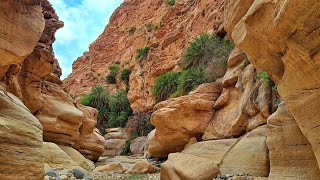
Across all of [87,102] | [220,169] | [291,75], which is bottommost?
[220,169]

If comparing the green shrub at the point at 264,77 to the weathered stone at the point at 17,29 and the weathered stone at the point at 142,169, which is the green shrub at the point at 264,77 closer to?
the weathered stone at the point at 142,169

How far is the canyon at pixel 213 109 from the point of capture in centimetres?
408

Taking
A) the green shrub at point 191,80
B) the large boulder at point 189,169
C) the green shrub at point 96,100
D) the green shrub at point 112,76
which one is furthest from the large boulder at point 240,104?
the green shrub at point 112,76

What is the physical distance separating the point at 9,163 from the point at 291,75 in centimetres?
447

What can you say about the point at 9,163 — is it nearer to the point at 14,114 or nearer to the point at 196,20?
the point at 14,114

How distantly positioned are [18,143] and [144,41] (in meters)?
28.4

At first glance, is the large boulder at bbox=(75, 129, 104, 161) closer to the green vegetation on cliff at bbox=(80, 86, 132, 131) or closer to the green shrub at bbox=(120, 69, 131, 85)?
the green vegetation on cliff at bbox=(80, 86, 132, 131)

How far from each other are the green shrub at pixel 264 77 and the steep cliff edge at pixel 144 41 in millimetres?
7916

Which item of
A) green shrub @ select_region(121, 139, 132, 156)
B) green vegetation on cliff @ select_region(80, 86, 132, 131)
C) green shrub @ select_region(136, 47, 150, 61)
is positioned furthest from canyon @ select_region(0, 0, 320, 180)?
green shrub @ select_region(136, 47, 150, 61)

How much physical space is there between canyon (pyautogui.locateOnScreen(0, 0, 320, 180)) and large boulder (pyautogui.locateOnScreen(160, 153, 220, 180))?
0.03 meters

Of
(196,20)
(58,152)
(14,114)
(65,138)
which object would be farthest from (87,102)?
(14,114)

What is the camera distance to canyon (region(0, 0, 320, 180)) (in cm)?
408

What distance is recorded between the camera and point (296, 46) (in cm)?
394

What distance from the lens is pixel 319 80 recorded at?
3.84 m
